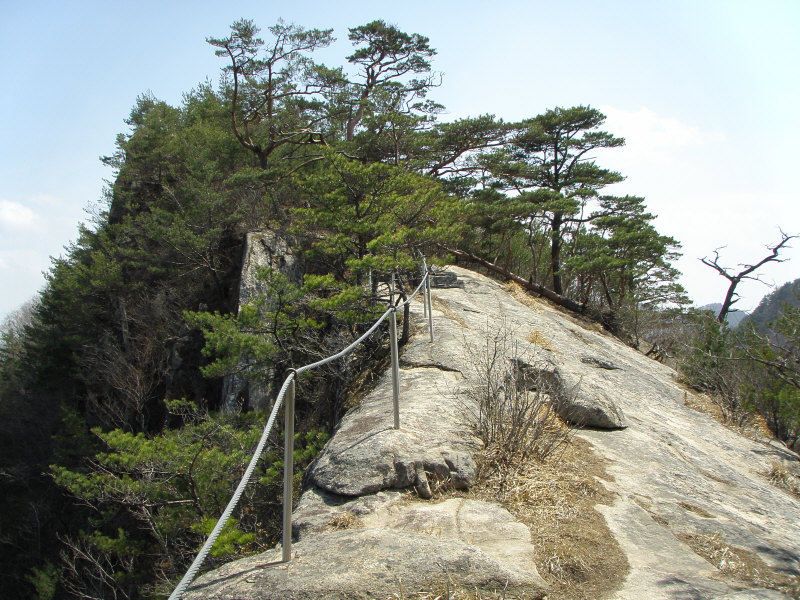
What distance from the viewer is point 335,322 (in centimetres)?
1038

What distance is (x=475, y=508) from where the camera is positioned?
3775mm

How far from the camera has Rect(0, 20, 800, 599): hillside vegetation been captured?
9094 millimetres

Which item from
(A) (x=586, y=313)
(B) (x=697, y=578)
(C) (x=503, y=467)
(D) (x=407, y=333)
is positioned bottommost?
(B) (x=697, y=578)

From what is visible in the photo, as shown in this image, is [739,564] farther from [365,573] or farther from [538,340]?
[538,340]

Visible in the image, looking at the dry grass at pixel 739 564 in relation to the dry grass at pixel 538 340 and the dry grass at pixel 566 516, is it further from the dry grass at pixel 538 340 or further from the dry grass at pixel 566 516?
the dry grass at pixel 538 340

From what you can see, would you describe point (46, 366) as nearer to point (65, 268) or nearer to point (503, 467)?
point (65, 268)

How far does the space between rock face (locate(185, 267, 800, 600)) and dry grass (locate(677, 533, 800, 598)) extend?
0.02 m

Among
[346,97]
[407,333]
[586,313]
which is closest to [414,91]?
[346,97]

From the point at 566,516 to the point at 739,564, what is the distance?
1045 mm

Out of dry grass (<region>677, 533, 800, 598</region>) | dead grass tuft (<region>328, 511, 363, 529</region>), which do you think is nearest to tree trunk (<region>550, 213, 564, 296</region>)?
dry grass (<region>677, 533, 800, 598</region>)

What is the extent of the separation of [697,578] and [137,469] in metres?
9.48

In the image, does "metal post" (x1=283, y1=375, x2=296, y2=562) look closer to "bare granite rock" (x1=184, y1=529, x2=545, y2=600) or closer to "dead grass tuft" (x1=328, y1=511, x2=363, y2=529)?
"bare granite rock" (x1=184, y1=529, x2=545, y2=600)

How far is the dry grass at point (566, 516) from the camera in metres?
3.04

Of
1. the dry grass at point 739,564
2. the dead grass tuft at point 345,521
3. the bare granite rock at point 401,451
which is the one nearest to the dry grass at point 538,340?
the bare granite rock at point 401,451
